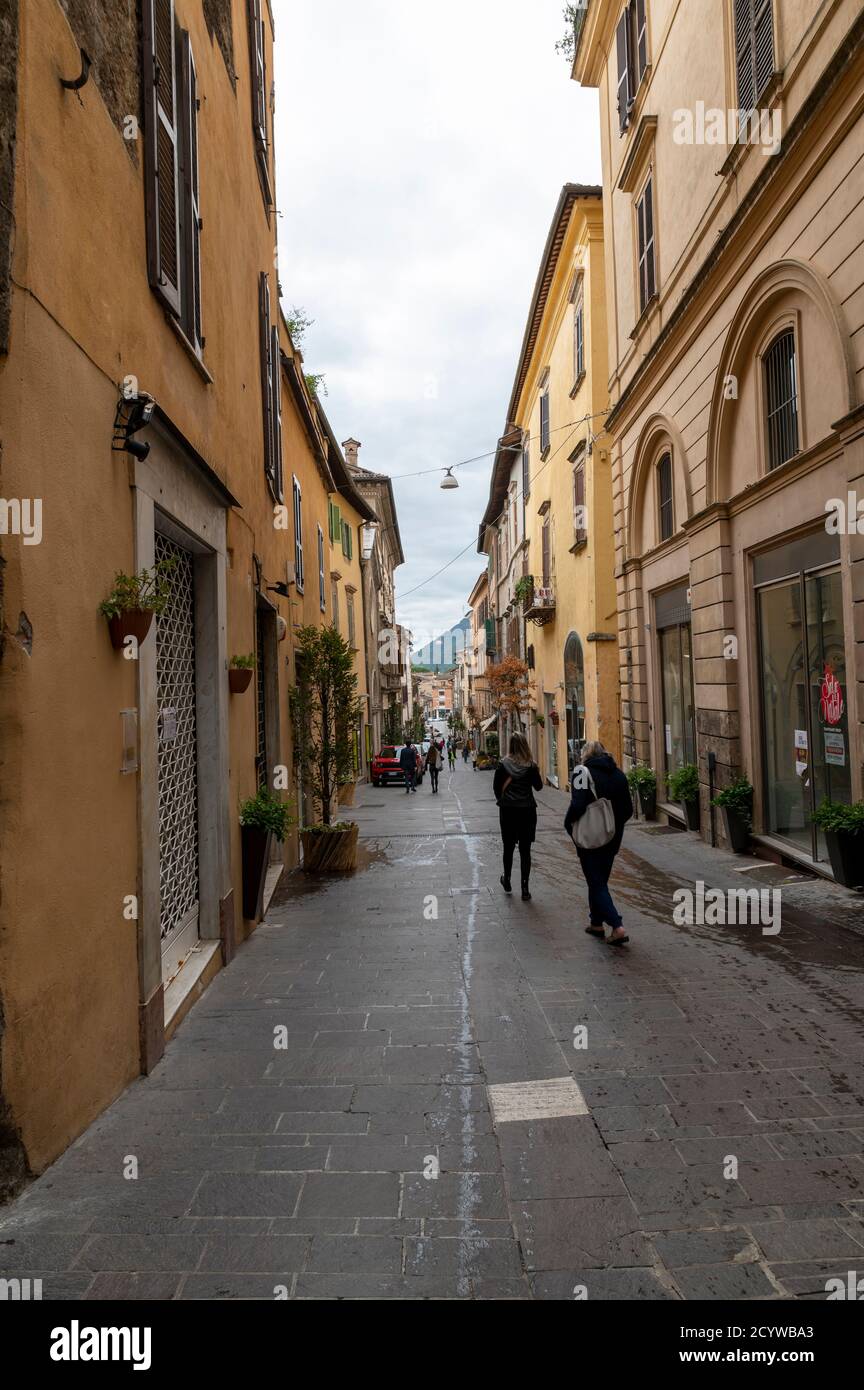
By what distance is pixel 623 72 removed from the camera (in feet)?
48.9

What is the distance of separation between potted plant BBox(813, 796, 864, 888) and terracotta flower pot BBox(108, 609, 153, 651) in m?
6.02

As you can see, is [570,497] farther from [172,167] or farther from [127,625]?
[127,625]

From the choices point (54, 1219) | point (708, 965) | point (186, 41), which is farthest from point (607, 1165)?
point (186, 41)

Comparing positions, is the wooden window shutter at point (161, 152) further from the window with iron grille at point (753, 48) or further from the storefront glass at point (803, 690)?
the window with iron grille at point (753, 48)

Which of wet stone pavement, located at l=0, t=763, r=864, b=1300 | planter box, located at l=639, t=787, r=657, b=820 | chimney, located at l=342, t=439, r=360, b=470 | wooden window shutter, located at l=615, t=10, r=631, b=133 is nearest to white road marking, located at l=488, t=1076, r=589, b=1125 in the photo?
wet stone pavement, located at l=0, t=763, r=864, b=1300

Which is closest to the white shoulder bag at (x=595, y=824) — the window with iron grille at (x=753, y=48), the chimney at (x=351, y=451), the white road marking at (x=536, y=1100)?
the white road marking at (x=536, y=1100)

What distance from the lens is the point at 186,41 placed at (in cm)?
582

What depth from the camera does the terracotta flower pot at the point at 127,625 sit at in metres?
4.00

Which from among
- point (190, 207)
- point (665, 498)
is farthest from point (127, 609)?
point (665, 498)

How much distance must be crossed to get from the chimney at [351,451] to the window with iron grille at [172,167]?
34808 millimetres

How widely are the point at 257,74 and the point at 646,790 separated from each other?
1117cm
